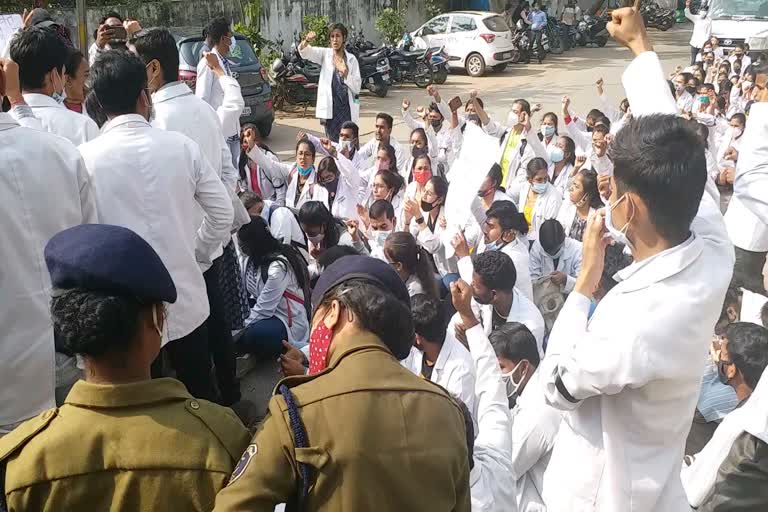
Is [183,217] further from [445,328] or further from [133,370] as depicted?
[133,370]

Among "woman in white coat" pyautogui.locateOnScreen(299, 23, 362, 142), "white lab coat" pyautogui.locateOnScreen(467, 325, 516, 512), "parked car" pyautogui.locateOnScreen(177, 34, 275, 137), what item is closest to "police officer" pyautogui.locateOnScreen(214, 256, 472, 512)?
"white lab coat" pyautogui.locateOnScreen(467, 325, 516, 512)

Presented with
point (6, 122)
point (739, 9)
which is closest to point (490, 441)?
point (6, 122)

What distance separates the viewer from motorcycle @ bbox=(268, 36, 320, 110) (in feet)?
41.9

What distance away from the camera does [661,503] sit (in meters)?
1.86

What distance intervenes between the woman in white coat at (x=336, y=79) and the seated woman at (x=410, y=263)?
12.3 feet

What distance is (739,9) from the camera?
14.9 meters

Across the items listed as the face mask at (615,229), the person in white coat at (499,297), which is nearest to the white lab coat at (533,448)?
the face mask at (615,229)

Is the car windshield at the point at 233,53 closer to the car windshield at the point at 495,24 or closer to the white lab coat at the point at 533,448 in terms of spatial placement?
the car windshield at the point at 495,24

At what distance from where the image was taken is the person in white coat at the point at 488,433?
202 centimetres

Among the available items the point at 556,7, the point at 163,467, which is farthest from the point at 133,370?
the point at 556,7

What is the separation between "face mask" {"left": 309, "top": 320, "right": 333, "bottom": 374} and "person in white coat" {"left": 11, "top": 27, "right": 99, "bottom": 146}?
5.56 feet

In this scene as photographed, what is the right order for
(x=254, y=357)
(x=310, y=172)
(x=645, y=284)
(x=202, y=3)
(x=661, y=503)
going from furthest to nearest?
(x=202, y=3), (x=310, y=172), (x=254, y=357), (x=661, y=503), (x=645, y=284)

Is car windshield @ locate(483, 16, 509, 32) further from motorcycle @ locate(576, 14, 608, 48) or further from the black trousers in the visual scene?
the black trousers

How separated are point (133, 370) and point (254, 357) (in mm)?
2868
